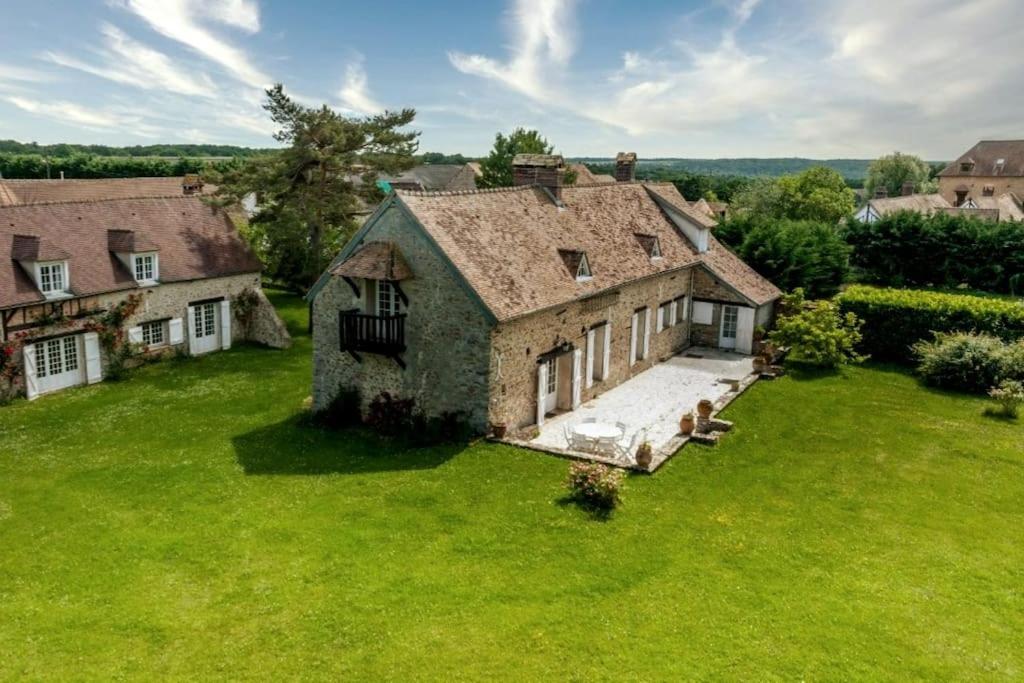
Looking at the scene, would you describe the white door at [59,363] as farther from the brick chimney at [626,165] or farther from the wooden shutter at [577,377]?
the brick chimney at [626,165]

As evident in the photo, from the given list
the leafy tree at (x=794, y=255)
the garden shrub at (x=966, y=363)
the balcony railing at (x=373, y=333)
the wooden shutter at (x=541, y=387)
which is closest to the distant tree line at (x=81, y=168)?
the leafy tree at (x=794, y=255)

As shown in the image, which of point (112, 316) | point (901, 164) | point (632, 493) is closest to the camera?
point (632, 493)

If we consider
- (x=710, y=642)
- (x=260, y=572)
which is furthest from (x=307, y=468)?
(x=710, y=642)

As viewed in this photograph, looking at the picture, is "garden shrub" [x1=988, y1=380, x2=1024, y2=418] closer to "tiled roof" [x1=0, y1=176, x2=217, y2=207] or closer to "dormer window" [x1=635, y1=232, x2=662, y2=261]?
"dormer window" [x1=635, y1=232, x2=662, y2=261]

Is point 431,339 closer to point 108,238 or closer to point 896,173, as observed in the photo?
point 108,238

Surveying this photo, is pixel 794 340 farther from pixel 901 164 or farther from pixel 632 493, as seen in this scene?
pixel 901 164

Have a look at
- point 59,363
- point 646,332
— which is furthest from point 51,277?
point 646,332

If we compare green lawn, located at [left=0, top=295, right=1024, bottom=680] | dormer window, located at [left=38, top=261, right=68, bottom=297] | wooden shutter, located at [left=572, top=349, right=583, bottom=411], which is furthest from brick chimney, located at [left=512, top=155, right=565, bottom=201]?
dormer window, located at [left=38, top=261, right=68, bottom=297]

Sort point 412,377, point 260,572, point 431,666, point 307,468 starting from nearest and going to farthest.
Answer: point 431,666 < point 260,572 < point 307,468 < point 412,377
